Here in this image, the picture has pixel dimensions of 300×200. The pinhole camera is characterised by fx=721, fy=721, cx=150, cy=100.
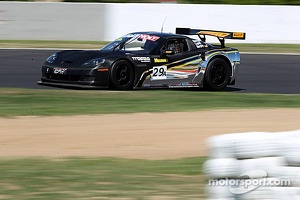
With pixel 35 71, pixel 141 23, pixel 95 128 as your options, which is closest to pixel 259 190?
pixel 95 128

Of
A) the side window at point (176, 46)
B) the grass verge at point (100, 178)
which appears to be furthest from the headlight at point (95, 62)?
the grass verge at point (100, 178)

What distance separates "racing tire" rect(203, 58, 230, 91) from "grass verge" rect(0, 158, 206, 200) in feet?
22.8

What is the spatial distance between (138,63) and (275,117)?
3880 millimetres

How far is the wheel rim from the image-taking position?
15031 mm

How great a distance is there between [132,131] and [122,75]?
4.55m

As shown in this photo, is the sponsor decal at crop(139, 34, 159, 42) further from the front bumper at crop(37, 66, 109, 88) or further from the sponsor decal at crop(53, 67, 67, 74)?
the sponsor decal at crop(53, 67, 67, 74)

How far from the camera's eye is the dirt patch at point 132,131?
338 inches

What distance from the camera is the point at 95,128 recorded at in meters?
9.86

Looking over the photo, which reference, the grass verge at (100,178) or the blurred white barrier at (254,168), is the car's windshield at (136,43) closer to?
the grass verge at (100,178)

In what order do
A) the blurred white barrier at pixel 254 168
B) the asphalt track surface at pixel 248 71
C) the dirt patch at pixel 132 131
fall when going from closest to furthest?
the blurred white barrier at pixel 254 168, the dirt patch at pixel 132 131, the asphalt track surface at pixel 248 71

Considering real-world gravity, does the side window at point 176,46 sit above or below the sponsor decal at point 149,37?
below

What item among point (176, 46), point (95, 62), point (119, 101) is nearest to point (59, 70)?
point (95, 62)

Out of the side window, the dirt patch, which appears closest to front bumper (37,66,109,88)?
the side window

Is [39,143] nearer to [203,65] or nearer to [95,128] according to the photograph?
[95,128]
